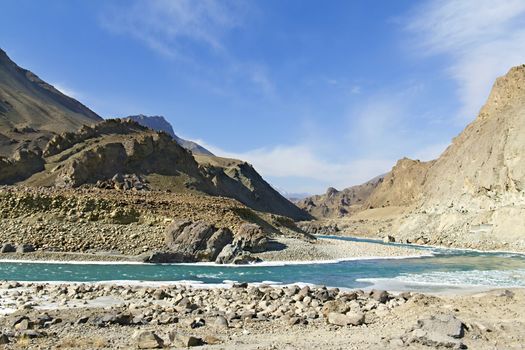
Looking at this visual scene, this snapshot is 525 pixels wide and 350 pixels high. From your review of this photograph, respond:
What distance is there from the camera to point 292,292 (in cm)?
1847

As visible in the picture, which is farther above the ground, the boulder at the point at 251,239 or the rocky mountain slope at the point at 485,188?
the rocky mountain slope at the point at 485,188

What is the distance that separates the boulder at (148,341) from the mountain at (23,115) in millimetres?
90849

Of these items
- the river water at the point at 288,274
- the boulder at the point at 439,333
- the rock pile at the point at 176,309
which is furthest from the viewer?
the river water at the point at 288,274

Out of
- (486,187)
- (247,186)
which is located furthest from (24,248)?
(247,186)

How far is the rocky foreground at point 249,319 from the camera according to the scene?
33.0ft

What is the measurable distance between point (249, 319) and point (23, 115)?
141m

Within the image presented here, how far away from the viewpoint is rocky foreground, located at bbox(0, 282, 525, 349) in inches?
396

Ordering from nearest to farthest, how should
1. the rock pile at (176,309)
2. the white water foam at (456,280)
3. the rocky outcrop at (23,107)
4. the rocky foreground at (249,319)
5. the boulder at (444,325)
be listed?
the rocky foreground at (249,319) → the boulder at (444,325) → the rock pile at (176,309) → the white water foam at (456,280) → the rocky outcrop at (23,107)

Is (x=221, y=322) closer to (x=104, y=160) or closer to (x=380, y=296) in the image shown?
(x=380, y=296)

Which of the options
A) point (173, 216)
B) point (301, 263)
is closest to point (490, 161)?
point (301, 263)

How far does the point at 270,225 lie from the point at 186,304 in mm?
34748

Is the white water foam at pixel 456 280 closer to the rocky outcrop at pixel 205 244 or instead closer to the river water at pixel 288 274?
the river water at pixel 288 274

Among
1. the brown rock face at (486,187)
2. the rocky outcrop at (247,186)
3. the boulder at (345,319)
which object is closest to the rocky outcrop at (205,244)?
the boulder at (345,319)

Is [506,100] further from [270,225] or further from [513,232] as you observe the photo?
[270,225]
